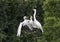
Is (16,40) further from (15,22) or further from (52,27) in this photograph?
(52,27)

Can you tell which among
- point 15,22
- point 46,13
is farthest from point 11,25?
→ point 46,13

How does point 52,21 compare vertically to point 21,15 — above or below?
above

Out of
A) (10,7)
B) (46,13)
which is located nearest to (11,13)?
(10,7)

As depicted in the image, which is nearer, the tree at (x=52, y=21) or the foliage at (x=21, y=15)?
the tree at (x=52, y=21)

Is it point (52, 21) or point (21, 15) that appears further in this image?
point (21, 15)

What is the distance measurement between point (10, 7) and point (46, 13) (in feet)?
4.43

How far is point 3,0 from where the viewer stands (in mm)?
8375

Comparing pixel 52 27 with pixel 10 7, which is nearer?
pixel 52 27

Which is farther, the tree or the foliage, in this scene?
the foliage

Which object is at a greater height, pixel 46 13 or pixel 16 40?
pixel 46 13

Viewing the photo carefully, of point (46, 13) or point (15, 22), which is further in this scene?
point (15, 22)

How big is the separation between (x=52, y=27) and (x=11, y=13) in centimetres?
166

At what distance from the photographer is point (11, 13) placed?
8586mm

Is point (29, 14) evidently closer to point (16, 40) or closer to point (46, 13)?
point (16, 40)
